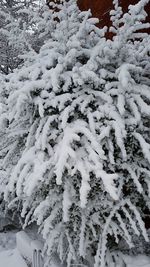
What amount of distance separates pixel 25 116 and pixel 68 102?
0.57 m

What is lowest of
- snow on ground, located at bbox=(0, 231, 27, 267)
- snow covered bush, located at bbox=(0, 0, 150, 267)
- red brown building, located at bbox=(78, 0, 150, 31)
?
snow on ground, located at bbox=(0, 231, 27, 267)

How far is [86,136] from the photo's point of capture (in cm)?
408

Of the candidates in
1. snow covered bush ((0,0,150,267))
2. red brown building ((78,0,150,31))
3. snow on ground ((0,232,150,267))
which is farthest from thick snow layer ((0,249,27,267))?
red brown building ((78,0,150,31))

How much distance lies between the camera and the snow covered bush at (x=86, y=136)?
4.04 m

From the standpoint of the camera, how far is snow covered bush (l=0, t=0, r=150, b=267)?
4035 millimetres

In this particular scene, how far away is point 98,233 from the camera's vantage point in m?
4.37

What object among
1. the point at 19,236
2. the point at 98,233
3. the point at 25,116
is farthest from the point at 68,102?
the point at 19,236

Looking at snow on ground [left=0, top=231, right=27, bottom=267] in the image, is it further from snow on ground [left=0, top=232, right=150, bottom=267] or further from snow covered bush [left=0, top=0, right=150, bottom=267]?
snow covered bush [left=0, top=0, right=150, bottom=267]

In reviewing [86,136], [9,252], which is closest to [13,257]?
[9,252]

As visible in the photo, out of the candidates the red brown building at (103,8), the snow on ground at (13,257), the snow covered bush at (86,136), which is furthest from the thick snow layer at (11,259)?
the red brown building at (103,8)

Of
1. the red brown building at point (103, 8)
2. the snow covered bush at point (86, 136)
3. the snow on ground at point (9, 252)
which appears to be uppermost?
the red brown building at point (103, 8)

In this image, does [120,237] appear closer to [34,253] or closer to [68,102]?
[34,253]

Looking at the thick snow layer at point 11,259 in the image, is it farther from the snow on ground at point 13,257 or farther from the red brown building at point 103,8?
the red brown building at point 103,8

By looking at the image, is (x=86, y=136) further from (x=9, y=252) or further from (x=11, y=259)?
(x=9, y=252)
